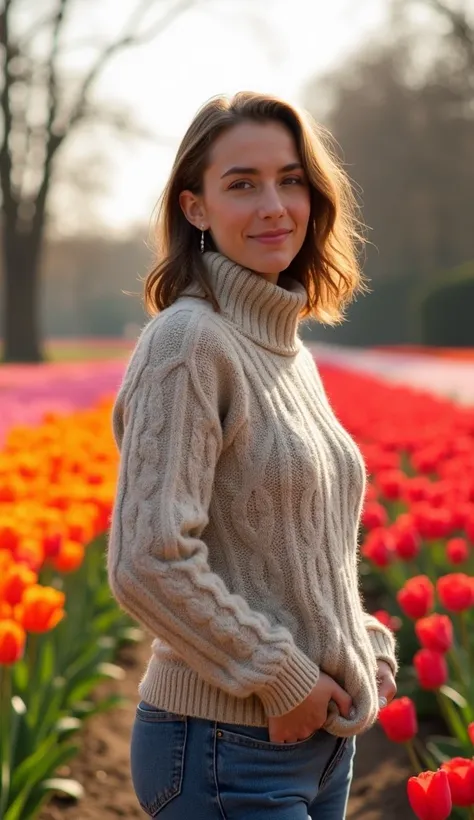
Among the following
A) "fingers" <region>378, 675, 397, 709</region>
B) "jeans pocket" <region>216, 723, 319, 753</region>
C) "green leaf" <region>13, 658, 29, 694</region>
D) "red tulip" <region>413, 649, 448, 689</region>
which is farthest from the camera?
"green leaf" <region>13, 658, 29, 694</region>

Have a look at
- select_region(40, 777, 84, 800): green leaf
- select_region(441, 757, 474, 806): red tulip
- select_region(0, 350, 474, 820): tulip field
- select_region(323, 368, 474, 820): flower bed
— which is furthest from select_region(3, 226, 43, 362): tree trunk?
select_region(441, 757, 474, 806): red tulip

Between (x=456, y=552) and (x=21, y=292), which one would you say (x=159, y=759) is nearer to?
(x=456, y=552)

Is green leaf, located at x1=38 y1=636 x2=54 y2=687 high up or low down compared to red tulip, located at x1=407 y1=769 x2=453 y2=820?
down

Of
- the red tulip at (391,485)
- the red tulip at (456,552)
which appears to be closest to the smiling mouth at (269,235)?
the red tulip at (456,552)

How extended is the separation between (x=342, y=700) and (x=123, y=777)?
6.45 feet

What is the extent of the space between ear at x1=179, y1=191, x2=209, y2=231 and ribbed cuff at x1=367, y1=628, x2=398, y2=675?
73 cm

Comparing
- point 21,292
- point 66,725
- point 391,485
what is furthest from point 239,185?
point 21,292

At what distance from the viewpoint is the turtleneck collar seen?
170 cm

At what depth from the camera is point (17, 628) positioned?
2.46 meters

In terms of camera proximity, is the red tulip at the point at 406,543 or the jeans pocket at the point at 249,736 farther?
the red tulip at the point at 406,543

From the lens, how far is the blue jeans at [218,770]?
1525 mm

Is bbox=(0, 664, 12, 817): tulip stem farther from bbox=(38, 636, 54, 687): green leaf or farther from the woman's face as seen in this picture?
→ the woman's face

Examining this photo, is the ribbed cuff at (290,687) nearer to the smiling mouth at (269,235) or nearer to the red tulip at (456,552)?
the smiling mouth at (269,235)

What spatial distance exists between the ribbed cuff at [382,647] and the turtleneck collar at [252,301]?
1.62ft
